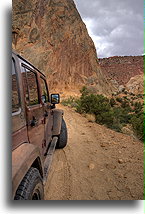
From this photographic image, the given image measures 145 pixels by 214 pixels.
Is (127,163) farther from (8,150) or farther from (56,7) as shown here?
(56,7)

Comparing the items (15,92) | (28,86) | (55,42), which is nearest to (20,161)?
(15,92)

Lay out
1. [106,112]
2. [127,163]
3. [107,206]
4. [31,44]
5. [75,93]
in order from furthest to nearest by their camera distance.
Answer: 1. [31,44]
2. [75,93]
3. [106,112]
4. [127,163]
5. [107,206]

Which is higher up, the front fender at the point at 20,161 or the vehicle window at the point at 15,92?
the vehicle window at the point at 15,92

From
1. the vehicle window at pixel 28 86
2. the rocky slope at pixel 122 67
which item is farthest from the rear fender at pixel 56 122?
the rocky slope at pixel 122 67

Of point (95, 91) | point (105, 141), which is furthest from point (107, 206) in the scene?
point (95, 91)

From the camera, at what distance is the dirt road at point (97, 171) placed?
3096mm

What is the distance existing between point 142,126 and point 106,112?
2903 millimetres

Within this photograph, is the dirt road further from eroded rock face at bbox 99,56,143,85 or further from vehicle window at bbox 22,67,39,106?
eroded rock face at bbox 99,56,143,85

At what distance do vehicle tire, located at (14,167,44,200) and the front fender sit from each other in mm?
100

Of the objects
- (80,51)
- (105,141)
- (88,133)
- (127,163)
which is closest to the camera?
(127,163)

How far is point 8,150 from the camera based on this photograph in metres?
1.58

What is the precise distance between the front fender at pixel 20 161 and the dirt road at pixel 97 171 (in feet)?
4.58

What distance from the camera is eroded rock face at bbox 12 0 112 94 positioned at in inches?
1128

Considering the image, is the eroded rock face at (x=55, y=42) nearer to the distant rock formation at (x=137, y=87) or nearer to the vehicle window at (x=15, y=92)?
the distant rock formation at (x=137, y=87)
